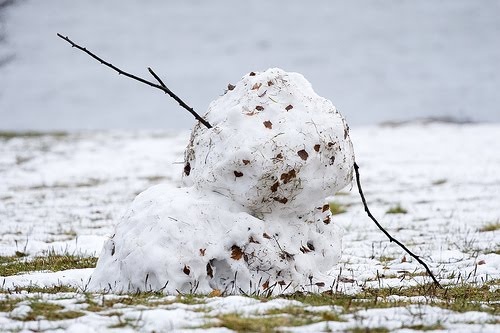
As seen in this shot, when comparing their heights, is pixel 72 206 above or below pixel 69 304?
above

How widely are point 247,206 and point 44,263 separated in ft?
10.8

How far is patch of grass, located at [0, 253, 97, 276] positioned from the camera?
23.9 feet

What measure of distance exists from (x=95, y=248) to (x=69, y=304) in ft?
14.9

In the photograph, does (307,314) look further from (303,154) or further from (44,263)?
(44,263)

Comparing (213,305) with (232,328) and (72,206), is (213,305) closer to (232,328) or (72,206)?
(232,328)

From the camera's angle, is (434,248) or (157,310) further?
(434,248)

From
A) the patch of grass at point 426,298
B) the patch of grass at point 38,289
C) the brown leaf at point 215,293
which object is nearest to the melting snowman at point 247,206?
the brown leaf at point 215,293

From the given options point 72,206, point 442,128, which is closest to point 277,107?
point 72,206

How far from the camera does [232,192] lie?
5754 millimetres

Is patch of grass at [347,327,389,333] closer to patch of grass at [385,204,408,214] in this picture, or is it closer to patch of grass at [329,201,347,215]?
patch of grass at [385,204,408,214]

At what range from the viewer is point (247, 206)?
5.79m

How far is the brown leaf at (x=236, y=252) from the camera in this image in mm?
5488

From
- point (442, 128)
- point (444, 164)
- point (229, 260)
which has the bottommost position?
point (229, 260)

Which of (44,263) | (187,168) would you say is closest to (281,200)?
(187,168)
